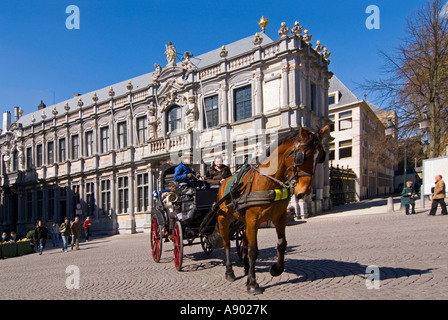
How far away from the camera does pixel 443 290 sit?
14.6 ft

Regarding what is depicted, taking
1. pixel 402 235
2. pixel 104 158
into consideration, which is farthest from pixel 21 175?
pixel 402 235

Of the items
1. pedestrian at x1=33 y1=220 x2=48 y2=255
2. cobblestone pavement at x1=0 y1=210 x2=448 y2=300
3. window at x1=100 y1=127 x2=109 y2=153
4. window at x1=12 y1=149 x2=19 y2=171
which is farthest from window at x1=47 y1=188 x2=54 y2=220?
cobblestone pavement at x1=0 y1=210 x2=448 y2=300

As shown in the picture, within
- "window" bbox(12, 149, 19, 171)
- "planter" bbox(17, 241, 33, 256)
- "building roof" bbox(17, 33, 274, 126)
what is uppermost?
"building roof" bbox(17, 33, 274, 126)

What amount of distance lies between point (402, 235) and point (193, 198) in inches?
232

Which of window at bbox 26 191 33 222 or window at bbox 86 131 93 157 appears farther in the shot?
window at bbox 26 191 33 222

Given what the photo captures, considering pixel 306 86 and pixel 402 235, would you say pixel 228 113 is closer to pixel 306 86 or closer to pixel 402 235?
pixel 306 86

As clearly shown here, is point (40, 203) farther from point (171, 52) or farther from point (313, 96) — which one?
Answer: point (313, 96)

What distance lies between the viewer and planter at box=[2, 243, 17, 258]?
1716 cm

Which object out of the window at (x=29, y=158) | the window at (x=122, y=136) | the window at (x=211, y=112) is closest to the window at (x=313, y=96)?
the window at (x=211, y=112)

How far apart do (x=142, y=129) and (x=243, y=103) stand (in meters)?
9.17

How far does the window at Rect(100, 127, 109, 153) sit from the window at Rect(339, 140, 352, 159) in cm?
2513

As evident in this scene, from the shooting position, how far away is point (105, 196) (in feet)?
97.6

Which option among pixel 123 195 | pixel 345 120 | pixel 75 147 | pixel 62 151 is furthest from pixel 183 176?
pixel 345 120

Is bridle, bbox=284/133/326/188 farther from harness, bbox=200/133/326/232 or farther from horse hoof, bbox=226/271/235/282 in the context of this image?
horse hoof, bbox=226/271/235/282
